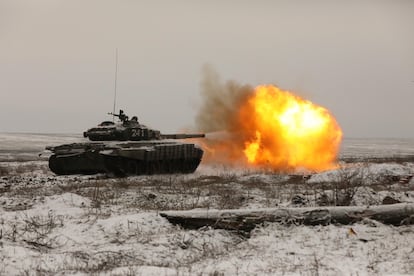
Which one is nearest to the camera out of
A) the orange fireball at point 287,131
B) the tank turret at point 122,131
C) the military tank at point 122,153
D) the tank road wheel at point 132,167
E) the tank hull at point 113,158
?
the tank hull at point 113,158

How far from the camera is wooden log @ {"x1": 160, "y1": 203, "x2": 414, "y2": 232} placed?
30.3ft

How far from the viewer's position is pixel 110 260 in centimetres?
743

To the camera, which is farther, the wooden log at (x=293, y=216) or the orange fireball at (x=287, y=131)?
the orange fireball at (x=287, y=131)

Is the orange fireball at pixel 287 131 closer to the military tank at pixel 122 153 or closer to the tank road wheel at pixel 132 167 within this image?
the military tank at pixel 122 153

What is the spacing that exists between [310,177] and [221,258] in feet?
41.2

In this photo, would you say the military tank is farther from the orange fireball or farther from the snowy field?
the snowy field

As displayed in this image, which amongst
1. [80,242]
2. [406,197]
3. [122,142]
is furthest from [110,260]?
[122,142]

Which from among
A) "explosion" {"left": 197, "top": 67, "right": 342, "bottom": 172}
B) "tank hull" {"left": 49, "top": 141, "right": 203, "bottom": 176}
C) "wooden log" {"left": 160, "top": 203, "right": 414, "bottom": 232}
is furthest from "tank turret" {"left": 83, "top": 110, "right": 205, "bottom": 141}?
"wooden log" {"left": 160, "top": 203, "right": 414, "bottom": 232}

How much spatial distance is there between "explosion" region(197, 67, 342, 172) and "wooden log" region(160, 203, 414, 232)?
19.5m

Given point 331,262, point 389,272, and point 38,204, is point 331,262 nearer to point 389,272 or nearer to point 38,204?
point 389,272

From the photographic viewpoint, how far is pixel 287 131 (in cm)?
3023

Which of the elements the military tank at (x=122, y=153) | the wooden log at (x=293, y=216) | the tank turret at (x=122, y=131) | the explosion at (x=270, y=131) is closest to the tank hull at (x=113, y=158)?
the military tank at (x=122, y=153)

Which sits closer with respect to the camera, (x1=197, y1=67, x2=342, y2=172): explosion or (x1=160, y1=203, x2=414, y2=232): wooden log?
(x1=160, y1=203, x2=414, y2=232): wooden log

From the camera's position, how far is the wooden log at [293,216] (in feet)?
30.3
